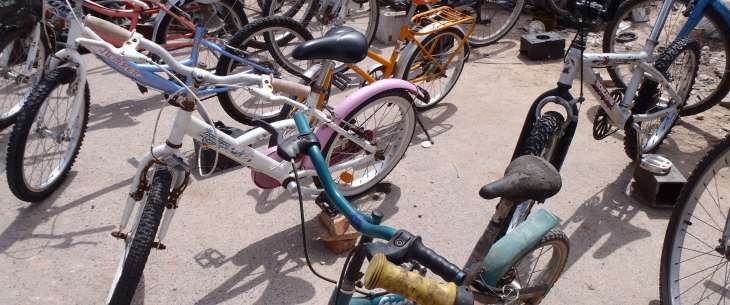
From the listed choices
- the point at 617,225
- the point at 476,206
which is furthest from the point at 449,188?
the point at 617,225

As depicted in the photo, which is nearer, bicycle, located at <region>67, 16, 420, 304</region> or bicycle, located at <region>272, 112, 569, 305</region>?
bicycle, located at <region>272, 112, 569, 305</region>

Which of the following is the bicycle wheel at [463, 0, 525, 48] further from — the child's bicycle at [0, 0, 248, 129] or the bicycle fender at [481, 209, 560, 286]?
the bicycle fender at [481, 209, 560, 286]

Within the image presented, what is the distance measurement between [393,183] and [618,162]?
1.53 metres

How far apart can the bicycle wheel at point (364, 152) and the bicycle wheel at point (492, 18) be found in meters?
2.47

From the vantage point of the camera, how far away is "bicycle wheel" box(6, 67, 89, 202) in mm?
3074

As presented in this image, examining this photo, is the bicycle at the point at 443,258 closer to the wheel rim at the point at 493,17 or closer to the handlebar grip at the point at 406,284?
the handlebar grip at the point at 406,284

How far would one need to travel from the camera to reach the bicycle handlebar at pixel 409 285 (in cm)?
136

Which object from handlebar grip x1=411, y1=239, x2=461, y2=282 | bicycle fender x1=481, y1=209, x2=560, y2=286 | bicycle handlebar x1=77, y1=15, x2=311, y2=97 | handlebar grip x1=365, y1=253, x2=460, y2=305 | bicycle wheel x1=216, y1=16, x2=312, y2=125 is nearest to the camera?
handlebar grip x1=365, y1=253, x2=460, y2=305

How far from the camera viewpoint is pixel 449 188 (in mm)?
3770

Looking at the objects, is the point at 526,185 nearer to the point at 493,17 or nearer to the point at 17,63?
the point at 17,63

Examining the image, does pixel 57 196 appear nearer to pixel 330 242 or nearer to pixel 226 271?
pixel 226 271

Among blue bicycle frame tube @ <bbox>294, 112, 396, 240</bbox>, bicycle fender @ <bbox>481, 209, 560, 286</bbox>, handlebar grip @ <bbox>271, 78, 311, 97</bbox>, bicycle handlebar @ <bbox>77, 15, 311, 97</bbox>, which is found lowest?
bicycle fender @ <bbox>481, 209, 560, 286</bbox>

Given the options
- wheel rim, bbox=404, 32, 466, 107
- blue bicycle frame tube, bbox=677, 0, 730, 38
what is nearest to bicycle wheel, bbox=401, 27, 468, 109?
wheel rim, bbox=404, 32, 466, 107

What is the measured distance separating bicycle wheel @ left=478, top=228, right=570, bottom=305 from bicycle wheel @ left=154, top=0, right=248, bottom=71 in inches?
115
